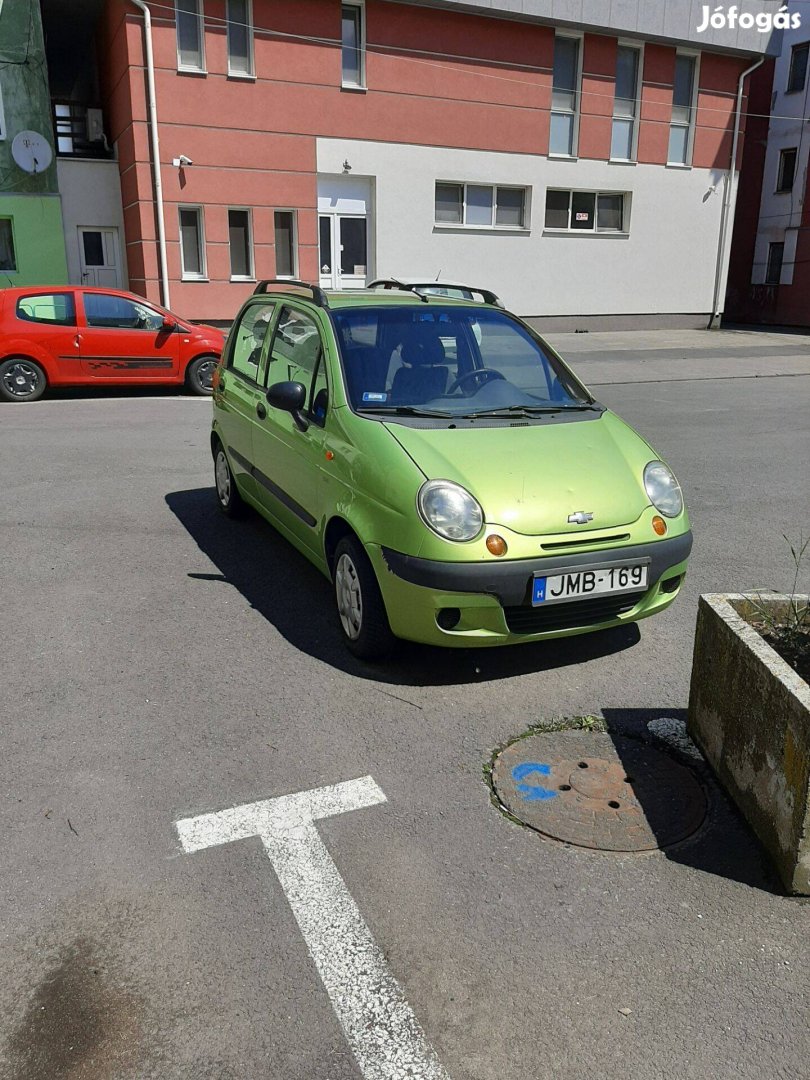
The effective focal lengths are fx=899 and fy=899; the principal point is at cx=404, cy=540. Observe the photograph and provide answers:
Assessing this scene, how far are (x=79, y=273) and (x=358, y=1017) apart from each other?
21.9 m

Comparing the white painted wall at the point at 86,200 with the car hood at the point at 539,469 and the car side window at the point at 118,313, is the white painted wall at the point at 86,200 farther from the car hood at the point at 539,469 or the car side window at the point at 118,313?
the car hood at the point at 539,469

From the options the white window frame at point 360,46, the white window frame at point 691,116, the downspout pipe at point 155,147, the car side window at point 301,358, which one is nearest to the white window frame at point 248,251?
the downspout pipe at point 155,147

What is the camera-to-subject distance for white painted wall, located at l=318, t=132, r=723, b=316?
21.7 m

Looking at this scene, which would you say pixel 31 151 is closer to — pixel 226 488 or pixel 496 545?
pixel 226 488

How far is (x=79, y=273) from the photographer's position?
2144 cm

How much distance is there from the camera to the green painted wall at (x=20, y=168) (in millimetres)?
19875

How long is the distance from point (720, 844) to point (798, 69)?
34.4 metres

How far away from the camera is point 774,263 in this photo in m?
32.0

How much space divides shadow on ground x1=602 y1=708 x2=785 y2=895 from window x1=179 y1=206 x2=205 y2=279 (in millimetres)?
19041

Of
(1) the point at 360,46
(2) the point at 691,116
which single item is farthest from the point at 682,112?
(1) the point at 360,46

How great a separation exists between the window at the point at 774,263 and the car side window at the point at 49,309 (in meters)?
26.5

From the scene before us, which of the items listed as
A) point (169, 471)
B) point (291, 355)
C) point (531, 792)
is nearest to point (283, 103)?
point (169, 471)

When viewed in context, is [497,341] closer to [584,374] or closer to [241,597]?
[241,597]

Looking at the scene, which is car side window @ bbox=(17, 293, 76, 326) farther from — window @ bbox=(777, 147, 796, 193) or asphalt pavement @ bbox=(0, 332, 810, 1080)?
window @ bbox=(777, 147, 796, 193)
